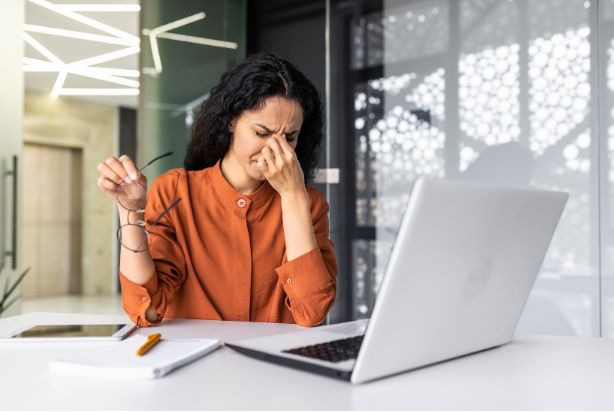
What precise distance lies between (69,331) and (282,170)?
0.54 meters

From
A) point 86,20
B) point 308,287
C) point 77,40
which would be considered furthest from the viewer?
point 77,40

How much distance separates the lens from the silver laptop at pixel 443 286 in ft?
2.25

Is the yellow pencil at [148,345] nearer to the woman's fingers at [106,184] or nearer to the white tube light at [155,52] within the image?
the woman's fingers at [106,184]

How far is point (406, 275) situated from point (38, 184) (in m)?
8.65

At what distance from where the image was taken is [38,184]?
844cm

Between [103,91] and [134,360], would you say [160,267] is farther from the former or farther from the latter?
[103,91]

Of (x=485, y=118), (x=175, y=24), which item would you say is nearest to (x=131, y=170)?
(x=485, y=118)

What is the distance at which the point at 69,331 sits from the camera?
1132 mm

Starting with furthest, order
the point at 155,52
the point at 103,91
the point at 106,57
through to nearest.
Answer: the point at 103,91, the point at 106,57, the point at 155,52

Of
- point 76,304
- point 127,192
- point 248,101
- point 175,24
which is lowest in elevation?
point 76,304

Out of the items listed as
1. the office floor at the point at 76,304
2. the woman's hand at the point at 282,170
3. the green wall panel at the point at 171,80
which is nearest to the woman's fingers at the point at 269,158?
the woman's hand at the point at 282,170

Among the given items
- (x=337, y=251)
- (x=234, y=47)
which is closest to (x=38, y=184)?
(x=234, y=47)

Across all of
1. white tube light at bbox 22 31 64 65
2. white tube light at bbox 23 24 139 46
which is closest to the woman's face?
white tube light at bbox 23 24 139 46

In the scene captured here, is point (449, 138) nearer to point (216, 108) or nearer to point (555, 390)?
point (216, 108)
